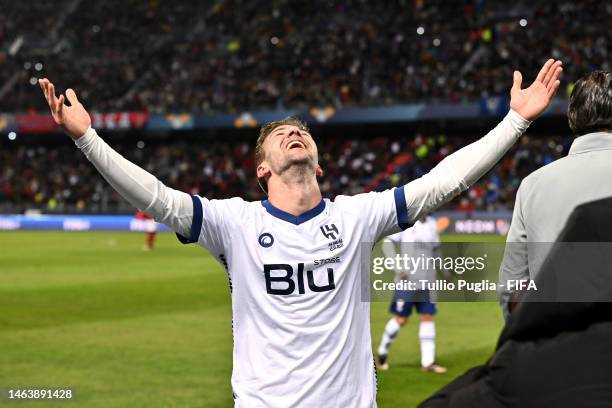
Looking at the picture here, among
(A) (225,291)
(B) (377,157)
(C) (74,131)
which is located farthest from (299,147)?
(B) (377,157)

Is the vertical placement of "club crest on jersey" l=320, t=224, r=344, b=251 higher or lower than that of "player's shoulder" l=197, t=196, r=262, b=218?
lower

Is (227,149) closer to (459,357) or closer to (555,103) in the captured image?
(555,103)

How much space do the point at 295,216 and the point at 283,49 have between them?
4858cm

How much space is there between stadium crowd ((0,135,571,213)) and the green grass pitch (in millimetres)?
21687

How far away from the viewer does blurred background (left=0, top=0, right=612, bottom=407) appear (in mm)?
39969

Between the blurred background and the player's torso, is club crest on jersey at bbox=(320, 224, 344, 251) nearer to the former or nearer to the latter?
the player's torso

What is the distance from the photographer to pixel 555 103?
40.6 meters

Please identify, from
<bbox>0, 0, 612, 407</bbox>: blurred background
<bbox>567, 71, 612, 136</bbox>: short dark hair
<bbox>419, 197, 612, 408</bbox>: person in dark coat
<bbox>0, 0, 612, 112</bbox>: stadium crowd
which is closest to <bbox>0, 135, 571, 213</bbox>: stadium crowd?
<bbox>0, 0, 612, 407</bbox>: blurred background

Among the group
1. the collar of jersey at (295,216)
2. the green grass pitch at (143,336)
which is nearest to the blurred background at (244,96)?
the green grass pitch at (143,336)

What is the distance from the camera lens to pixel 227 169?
50.5 meters

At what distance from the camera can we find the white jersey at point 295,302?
133 inches

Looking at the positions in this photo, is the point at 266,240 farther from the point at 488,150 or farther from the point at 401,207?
the point at 488,150

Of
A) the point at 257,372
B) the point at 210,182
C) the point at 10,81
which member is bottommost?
the point at 257,372

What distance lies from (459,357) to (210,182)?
3907 centimetres
